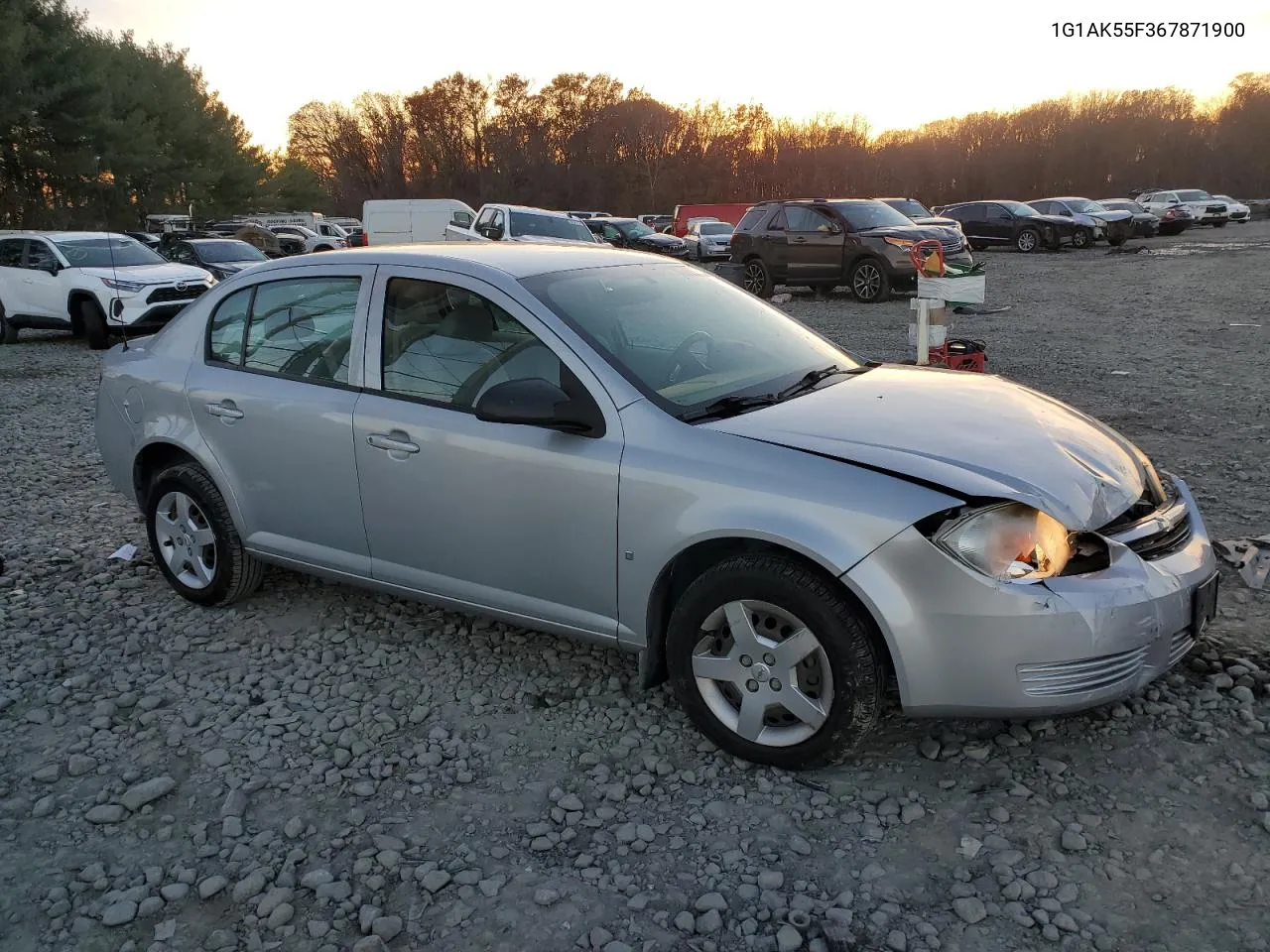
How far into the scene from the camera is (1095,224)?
1159 inches

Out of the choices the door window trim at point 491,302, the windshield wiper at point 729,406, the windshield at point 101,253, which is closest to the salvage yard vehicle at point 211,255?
the windshield at point 101,253

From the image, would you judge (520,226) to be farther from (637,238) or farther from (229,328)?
(229,328)

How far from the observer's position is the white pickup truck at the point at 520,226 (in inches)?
772

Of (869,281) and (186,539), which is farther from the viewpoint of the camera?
(869,281)

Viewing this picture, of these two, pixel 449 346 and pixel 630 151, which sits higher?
pixel 630 151

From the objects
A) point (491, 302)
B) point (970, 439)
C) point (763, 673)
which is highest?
point (491, 302)

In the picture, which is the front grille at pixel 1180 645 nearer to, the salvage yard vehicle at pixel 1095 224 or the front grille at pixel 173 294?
the front grille at pixel 173 294

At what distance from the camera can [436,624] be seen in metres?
4.44

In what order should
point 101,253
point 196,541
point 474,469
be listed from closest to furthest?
point 474,469 < point 196,541 < point 101,253

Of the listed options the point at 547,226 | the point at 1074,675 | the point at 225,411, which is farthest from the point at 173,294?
the point at 1074,675

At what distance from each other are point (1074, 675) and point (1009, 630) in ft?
0.81

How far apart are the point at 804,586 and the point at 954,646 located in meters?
0.45

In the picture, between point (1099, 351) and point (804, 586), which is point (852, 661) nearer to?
point (804, 586)

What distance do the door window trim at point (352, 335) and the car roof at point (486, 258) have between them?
0.06 metres
